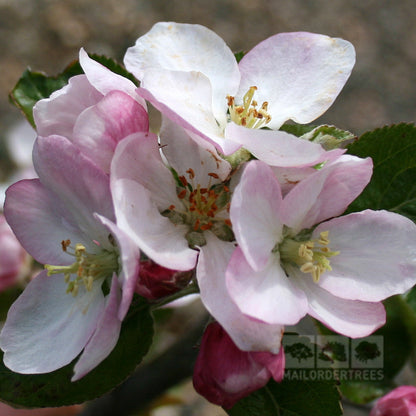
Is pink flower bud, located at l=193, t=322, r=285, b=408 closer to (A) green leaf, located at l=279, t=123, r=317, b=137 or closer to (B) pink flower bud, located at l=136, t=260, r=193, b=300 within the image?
(B) pink flower bud, located at l=136, t=260, r=193, b=300

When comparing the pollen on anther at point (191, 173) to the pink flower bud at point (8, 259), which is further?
the pink flower bud at point (8, 259)

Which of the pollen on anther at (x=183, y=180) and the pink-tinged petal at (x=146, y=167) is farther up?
the pink-tinged petal at (x=146, y=167)

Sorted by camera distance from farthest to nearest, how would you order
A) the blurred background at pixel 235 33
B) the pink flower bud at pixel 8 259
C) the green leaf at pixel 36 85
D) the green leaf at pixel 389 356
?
1. the blurred background at pixel 235 33
2. the pink flower bud at pixel 8 259
3. the green leaf at pixel 389 356
4. the green leaf at pixel 36 85

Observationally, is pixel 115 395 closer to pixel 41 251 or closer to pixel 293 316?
pixel 41 251

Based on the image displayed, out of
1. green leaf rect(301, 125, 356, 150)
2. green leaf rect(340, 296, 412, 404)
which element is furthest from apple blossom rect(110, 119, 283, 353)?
green leaf rect(340, 296, 412, 404)

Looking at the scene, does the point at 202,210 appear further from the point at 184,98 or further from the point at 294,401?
the point at 294,401

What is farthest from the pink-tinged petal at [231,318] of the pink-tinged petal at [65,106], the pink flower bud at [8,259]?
the pink flower bud at [8,259]

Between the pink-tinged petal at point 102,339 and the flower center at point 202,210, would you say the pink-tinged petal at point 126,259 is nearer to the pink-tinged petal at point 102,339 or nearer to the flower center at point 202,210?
the pink-tinged petal at point 102,339

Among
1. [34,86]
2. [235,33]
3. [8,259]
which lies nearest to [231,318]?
[34,86]
